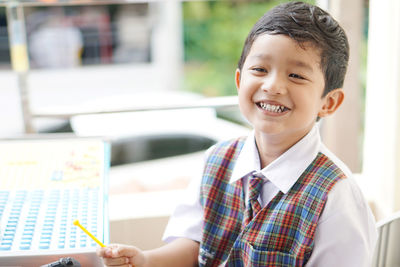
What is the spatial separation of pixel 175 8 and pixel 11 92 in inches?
82.8

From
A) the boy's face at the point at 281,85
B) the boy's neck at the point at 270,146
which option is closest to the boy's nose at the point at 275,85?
the boy's face at the point at 281,85

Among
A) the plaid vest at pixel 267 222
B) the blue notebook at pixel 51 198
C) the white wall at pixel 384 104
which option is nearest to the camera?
the blue notebook at pixel 51 198

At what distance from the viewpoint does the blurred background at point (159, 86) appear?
1.41m

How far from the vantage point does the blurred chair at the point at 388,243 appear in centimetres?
98

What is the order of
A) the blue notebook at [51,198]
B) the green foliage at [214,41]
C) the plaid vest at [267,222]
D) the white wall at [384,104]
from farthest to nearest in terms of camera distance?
1. the green foliage at [214,41]
2. the white wall at [384,104]
3. the plaid vest at [267,222]
4. the blue notebook at [51,198]

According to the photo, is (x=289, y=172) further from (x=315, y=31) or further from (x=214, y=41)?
(x=214, y=41)

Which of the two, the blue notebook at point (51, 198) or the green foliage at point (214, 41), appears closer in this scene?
the blue notebook at point (51, 198)

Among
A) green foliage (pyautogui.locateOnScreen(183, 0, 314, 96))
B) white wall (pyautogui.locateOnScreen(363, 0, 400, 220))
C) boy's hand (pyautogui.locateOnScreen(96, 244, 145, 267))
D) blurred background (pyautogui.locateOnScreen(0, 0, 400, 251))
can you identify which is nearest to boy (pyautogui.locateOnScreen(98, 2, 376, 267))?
boy's hand (pyautogui.locateOnScreen(96, 244, 145, 267))

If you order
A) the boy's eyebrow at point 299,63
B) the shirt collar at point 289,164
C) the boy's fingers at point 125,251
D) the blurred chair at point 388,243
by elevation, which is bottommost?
the blurred chair at point 388,243

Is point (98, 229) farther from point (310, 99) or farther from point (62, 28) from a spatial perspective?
point (62, 28)

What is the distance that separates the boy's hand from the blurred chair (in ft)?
1.69

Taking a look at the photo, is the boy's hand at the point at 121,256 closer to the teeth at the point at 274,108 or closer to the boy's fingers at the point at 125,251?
the boy's fingers at the point at 125,251

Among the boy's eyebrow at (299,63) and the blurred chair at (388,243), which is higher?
the boy's eyebrow at (299,63)

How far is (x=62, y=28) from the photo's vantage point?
4555 mm
